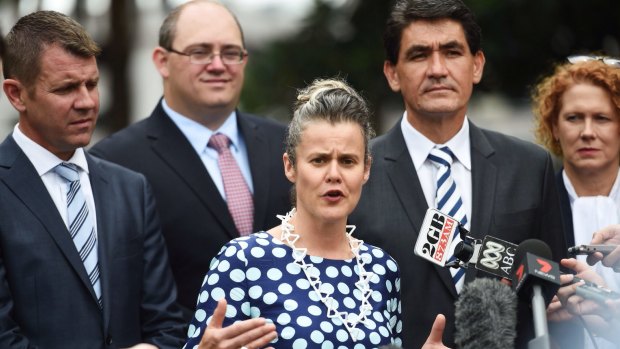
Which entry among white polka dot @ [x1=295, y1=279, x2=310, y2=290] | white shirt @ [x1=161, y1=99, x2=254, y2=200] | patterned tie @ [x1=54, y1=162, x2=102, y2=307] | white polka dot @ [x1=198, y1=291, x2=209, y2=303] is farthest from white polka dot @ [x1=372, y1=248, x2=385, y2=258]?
white shirt @ [x1=161, y1=99, x2=254, y2=200]

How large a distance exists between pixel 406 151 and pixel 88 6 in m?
9.58

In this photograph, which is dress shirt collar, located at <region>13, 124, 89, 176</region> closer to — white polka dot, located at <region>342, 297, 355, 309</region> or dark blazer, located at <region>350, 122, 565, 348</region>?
dark blazer, located at <region>350, 122, 565, 348</region>

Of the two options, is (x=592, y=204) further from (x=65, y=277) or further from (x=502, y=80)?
(x=502, y=80)

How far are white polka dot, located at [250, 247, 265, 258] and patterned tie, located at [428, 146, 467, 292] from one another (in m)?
1.18

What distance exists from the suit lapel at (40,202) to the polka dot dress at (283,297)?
77 centimetres

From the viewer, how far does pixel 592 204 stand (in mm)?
5922

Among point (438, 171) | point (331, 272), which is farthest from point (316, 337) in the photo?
point (438, 171)

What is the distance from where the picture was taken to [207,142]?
6410mm

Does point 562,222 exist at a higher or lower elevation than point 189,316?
higher

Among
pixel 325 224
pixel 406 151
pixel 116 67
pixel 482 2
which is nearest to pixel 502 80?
pixel 482 2

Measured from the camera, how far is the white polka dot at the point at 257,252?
14.4 ft

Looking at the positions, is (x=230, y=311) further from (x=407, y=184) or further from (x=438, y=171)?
(x=438, y=171)

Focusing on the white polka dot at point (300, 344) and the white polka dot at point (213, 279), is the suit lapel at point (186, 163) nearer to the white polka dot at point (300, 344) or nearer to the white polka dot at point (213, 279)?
the white polka dot at point (213, 279)

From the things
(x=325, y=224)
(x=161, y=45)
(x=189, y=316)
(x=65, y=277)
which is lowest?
(x=189, y=316)
